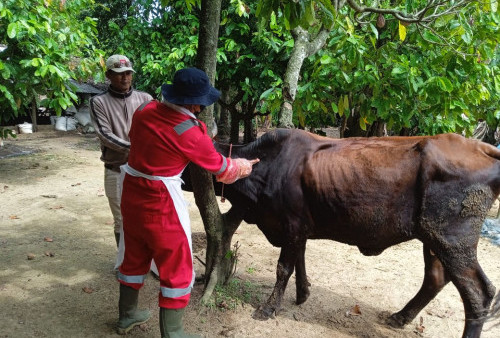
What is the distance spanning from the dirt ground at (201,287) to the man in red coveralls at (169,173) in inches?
29.8

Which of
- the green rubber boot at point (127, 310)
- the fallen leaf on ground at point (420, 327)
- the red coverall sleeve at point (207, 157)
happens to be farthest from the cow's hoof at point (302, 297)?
Answer: the red coverall sleeve at point (207, 157)

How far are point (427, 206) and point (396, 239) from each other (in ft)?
1.32

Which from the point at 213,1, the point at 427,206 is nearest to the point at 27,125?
the point at 213,1

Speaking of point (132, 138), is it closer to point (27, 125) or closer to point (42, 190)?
point (42, 190)

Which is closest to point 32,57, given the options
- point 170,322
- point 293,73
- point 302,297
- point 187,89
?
point 293,73

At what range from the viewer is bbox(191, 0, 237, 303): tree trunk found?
3.45 meters

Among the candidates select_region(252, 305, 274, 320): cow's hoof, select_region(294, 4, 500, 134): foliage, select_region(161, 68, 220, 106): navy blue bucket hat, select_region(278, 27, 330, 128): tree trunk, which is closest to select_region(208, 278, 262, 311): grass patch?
select_region(252, 305, 274, 320): cow's hoof

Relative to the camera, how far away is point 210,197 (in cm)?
377

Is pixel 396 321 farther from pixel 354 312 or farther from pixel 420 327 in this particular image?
pixel 354 312

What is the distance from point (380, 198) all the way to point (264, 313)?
4.92 ft

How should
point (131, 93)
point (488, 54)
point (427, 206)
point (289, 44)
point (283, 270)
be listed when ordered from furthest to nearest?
1. point (289, 44)
2. point (488, 54)
3. point (131, 93)
4. point (283, 270)
5. point (427, 206)

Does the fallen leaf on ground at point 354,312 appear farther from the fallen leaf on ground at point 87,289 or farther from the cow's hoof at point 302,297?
the fallen leaf on ground at point 87,289

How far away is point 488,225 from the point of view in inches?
268

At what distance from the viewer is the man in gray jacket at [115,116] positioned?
12.9 feet
